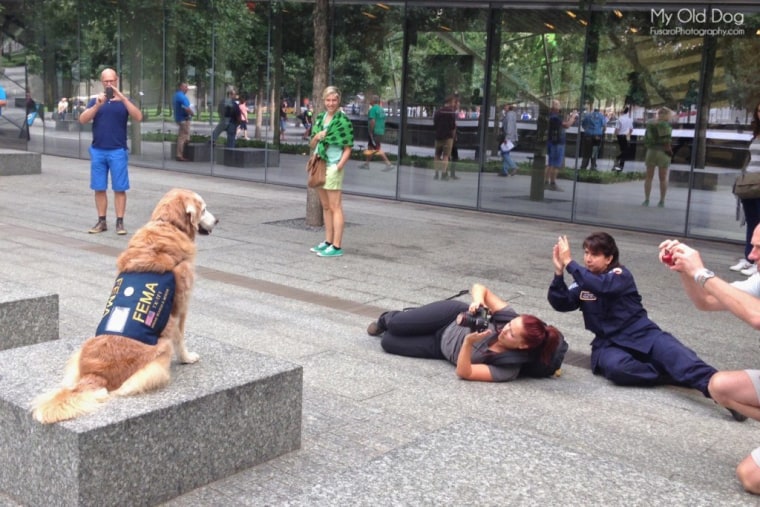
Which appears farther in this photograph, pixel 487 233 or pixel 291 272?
pixel 487 233

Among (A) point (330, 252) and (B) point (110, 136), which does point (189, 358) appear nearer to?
(A) point (330, 252)

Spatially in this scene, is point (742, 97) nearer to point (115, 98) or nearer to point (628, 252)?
point (628, 252)

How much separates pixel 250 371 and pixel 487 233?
8.39 m

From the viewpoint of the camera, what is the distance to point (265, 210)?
1339cm

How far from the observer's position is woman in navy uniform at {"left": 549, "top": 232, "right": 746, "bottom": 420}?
5.64 meters

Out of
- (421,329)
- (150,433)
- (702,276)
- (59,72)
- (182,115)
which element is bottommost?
(421,329)

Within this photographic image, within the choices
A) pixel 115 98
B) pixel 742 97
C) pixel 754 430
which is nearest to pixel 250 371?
pixel 754 430

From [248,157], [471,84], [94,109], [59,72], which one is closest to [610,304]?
[94,109]

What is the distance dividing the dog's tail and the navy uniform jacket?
3.21 meters

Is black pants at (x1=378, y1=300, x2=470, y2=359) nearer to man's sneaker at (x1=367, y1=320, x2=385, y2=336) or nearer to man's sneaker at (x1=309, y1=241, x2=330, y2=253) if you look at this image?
man's sneaker at (x1=367, y1=320, x2=385, y2=336)

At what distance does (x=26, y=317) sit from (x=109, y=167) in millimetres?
5463

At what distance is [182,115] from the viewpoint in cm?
1873

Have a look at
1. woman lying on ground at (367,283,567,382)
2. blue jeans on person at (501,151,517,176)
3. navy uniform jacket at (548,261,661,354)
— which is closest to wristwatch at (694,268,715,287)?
woman lying on ground at (367,283,567,382)

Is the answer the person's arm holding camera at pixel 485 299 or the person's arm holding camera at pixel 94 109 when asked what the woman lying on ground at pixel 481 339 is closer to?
the person's arm holding camera at pixel 485 299
